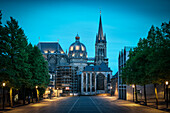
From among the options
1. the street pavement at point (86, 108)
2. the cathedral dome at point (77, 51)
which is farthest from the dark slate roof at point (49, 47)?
the street pavement at point (86, 108)

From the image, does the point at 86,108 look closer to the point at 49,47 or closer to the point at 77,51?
the point at 49,47

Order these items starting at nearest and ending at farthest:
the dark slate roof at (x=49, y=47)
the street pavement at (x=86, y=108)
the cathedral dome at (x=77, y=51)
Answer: the street pavement at (x=86, y=108) → the dark slate roof at (x=49, y=47) → the cathedral dome at (x=77, y=51)

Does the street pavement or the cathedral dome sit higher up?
the cathedral dome

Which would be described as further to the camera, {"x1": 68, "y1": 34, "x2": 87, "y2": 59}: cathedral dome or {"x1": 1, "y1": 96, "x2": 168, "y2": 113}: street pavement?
{"x1": 68, "y1": 34, "x2": 87, "y2": 59}: cathedral dome

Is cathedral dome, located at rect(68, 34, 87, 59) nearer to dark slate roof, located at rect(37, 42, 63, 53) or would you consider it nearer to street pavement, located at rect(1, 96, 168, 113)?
dark slate roof, located at rect(37, 42, 63, 53)

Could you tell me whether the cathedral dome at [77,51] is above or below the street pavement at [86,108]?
above

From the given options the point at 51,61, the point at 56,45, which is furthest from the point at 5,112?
the point at 56,45

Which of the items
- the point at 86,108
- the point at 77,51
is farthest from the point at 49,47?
the point at 86,108

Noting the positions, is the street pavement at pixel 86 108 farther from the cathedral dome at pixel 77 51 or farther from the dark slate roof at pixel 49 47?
the cathedral dome at pixel 77 51

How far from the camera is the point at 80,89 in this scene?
456ft

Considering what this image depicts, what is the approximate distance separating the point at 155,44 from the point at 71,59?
16022 centimetres

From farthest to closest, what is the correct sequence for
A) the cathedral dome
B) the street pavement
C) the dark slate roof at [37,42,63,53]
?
the cathedral dome, the dark slate roof at [37,42,63,53], the street pavement

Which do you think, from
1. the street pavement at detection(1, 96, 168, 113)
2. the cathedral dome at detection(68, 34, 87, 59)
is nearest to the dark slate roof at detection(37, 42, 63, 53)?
the cathedral dome at detection(68, 34, 87, 59)

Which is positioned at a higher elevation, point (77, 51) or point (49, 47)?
point (49, 47)
